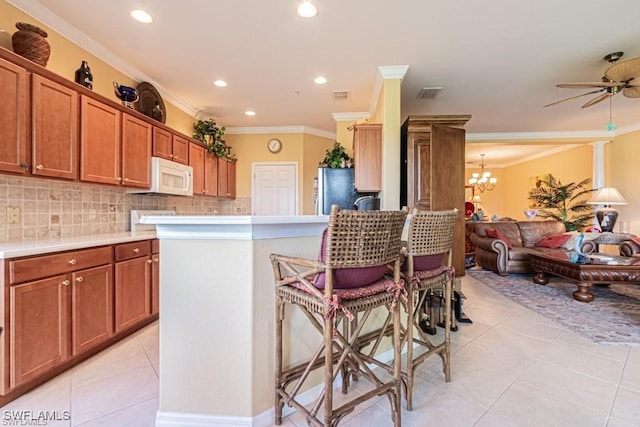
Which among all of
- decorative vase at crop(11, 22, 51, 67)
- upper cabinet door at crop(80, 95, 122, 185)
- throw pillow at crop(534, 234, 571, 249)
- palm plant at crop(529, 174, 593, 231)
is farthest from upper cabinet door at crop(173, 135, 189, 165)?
palm plant at crop(529, 174, 593, 231)

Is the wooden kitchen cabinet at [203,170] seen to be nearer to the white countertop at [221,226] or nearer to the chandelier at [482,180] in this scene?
the white countertop at [221,226]

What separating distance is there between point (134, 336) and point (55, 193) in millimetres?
1389

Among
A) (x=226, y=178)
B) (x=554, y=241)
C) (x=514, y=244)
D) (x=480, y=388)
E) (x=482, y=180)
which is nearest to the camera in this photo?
(x=480, y=388)

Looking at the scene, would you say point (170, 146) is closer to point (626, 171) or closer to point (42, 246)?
point (42, 246)

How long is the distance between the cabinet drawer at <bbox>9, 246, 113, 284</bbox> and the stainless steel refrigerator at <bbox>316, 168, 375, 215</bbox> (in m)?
2.47

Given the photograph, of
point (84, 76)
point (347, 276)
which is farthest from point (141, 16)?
A: point (347, 276)

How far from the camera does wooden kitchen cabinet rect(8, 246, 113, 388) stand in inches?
68.3

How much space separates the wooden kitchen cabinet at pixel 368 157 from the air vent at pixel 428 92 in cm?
93

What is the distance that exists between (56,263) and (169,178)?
1674 millimetres

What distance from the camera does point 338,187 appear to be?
399cm

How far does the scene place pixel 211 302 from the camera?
150 centimetres

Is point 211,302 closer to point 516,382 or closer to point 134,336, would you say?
point 134,336

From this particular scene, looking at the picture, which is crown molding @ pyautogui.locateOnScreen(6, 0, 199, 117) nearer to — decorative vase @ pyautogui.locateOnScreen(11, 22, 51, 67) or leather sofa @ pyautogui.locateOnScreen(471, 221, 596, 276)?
decorative vase @ pyautogui.locateOnScreen(11, 22, 51, 67)

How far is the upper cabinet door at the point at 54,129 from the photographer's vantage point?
6.62ft
